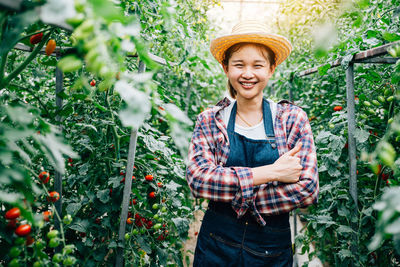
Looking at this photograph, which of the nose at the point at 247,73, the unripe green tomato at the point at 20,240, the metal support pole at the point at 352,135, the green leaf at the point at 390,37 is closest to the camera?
the unripe green tomato at the point at 20,240

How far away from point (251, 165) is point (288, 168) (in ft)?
0.57

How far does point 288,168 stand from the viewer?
103cm

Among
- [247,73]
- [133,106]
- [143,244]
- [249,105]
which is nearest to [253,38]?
[247,73]

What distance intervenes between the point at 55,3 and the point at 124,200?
0.94m

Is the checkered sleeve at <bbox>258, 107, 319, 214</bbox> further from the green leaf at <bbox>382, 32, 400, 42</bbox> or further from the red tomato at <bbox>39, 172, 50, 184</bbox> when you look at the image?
the red tomato at <bbox>39, 172, 50, 184</bbox>

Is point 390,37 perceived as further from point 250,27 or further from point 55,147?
point 55,147

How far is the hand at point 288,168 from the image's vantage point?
1.03m

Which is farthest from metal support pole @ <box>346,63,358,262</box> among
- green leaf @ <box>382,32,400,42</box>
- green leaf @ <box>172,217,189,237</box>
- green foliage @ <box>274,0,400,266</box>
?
green leaf @ <box>172,217,189,237</box>

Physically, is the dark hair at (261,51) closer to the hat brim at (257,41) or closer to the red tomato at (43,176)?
the hat brim at (257,41)

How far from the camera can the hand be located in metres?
1.03

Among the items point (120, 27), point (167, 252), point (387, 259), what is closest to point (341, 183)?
point (387, 259)

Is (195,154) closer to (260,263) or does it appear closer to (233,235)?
(233,235)

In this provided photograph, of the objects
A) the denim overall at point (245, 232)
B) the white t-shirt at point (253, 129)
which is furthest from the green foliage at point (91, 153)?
the white t-shirt at point (253, 129)

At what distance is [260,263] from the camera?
3.51ft
